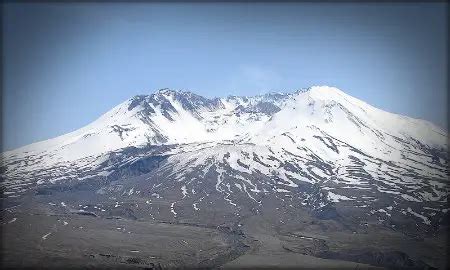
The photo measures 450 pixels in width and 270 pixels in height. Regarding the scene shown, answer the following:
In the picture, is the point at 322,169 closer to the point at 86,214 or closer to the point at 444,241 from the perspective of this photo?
the point at 444,241

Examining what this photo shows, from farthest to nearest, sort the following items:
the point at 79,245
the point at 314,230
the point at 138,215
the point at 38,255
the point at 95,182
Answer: the point at 95,182, the point at 138,215, the point at 314,230, the point at 79,245, the point at 38,255

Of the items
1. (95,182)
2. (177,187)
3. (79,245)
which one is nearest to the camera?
(79,245)

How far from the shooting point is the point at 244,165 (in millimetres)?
193125

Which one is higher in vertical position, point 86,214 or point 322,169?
point 322,169

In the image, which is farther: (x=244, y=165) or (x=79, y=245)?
(x=244, y=165)

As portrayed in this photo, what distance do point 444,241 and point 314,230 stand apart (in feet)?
110

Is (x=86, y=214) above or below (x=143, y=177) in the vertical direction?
below

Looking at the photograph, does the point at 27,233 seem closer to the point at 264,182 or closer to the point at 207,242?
the point at 207,242

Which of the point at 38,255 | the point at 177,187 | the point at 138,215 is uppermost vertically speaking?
the point at 177,187

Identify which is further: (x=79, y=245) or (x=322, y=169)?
(x=322, y=169)

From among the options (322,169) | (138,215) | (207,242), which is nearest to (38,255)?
(207,242)

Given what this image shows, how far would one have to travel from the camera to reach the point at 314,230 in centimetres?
13925

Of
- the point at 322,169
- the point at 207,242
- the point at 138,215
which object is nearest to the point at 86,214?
the point at 138,215

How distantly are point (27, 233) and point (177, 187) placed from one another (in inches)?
2532
